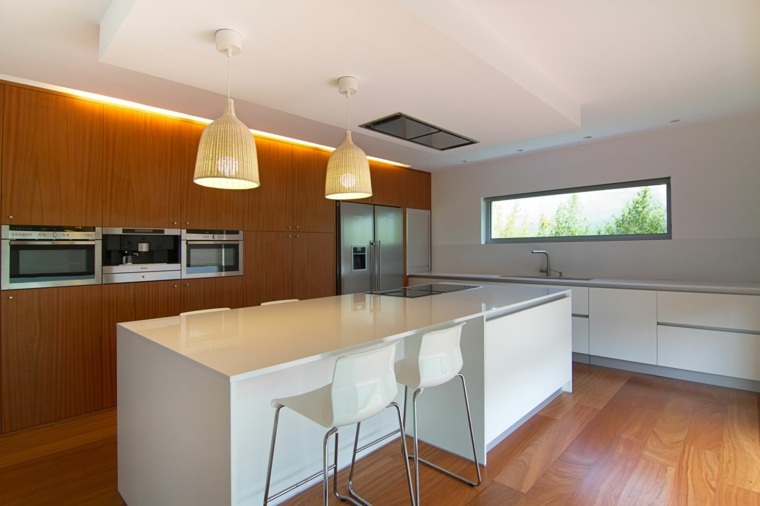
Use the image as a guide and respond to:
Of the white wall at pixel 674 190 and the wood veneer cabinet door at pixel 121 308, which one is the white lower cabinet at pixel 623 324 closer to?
the white wall at pixel 674 190

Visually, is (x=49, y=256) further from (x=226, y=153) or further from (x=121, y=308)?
(x=226, y=153)

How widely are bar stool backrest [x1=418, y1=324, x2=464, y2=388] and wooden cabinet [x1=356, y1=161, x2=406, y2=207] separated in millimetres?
3043

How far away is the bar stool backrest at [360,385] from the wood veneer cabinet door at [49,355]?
2439 millimetres

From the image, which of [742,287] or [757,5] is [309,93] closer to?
[757,5]

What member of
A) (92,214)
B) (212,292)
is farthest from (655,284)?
(92,214)

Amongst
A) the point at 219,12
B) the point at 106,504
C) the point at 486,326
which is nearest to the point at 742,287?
the point at 486,326

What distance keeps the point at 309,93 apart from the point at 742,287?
359 cm

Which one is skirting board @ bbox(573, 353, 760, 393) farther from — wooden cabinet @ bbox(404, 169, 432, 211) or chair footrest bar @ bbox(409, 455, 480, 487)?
wooden cabinet @ bbox(404, 169, 432, 211)

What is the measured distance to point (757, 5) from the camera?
1.87 metres

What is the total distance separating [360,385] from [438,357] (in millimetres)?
535

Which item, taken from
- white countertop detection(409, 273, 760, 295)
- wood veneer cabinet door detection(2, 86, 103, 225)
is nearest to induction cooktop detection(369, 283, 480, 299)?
white countertop detection(409, 273, 760, 295)

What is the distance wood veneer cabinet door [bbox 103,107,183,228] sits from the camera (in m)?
2.97

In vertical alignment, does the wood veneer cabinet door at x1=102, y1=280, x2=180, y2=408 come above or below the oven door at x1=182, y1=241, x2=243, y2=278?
below

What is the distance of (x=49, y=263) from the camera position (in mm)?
2742
